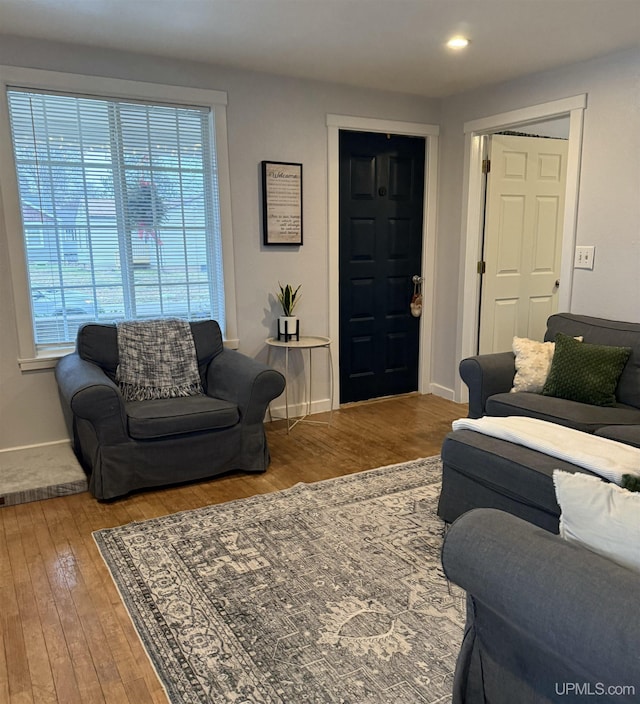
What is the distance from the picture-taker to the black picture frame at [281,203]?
4.02 m

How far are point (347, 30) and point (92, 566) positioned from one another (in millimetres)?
2856

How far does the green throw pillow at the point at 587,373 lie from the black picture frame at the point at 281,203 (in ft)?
6.53

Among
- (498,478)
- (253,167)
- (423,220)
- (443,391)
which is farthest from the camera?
(443,391)

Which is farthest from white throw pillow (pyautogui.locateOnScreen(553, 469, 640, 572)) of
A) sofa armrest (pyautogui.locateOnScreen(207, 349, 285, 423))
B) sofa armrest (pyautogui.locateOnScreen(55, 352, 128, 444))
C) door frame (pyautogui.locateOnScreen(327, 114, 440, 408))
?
door frame (pyautogui.locateOnScreen(327, 114, 440, 408))

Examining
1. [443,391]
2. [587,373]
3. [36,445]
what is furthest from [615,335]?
[36,445]

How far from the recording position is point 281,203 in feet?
13.4

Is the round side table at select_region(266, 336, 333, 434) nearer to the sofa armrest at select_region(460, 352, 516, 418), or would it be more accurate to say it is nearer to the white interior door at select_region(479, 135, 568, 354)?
the sofa armrest at select_region(460, 352, 516, 418)

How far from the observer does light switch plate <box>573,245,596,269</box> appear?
144 inches

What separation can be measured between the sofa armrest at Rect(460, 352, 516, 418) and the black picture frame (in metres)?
1.58

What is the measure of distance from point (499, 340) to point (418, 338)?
2.18 ft

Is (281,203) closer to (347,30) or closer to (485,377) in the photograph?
(347,30)

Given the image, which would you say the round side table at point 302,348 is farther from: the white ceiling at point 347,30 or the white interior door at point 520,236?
the white ceiling at point 347,30

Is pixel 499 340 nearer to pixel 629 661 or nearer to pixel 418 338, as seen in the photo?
pixel 418 338

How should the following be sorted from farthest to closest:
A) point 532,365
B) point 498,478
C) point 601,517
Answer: point 532,365 < point 498,478 < point 601,517
